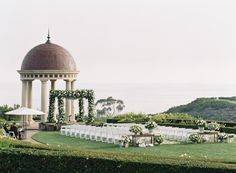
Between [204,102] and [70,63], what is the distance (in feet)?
109

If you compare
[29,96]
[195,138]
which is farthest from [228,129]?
[29,96]

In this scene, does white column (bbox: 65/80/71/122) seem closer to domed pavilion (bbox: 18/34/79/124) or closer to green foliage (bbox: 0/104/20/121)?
domed pavilion (bbox: 18/34/79/124)

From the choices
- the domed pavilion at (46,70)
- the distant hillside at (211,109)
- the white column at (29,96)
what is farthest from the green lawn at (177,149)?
the distant hillside at (211,109)

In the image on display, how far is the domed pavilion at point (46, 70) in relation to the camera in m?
42.4

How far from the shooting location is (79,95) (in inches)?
1585

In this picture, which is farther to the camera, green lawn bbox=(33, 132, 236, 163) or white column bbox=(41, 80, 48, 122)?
white column bbox=(41, 80, 48, 122)

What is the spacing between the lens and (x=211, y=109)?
225 feet

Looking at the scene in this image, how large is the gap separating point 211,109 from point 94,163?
2195 inches

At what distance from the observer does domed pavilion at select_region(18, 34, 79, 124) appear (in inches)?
1670

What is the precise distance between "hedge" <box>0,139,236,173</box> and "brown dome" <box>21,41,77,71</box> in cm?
2682

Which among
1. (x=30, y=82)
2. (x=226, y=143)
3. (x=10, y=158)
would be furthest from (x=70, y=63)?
(x=10, y=158)

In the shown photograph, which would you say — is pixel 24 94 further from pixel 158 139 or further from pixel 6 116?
pixel 158 139

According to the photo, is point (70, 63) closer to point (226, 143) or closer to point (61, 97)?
point (61, 97)

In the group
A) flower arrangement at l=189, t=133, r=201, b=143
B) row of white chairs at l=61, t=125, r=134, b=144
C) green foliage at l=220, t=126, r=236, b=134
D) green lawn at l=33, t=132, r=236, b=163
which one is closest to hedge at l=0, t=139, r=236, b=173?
green lawn at l=33, t=132, r=236, b=163
